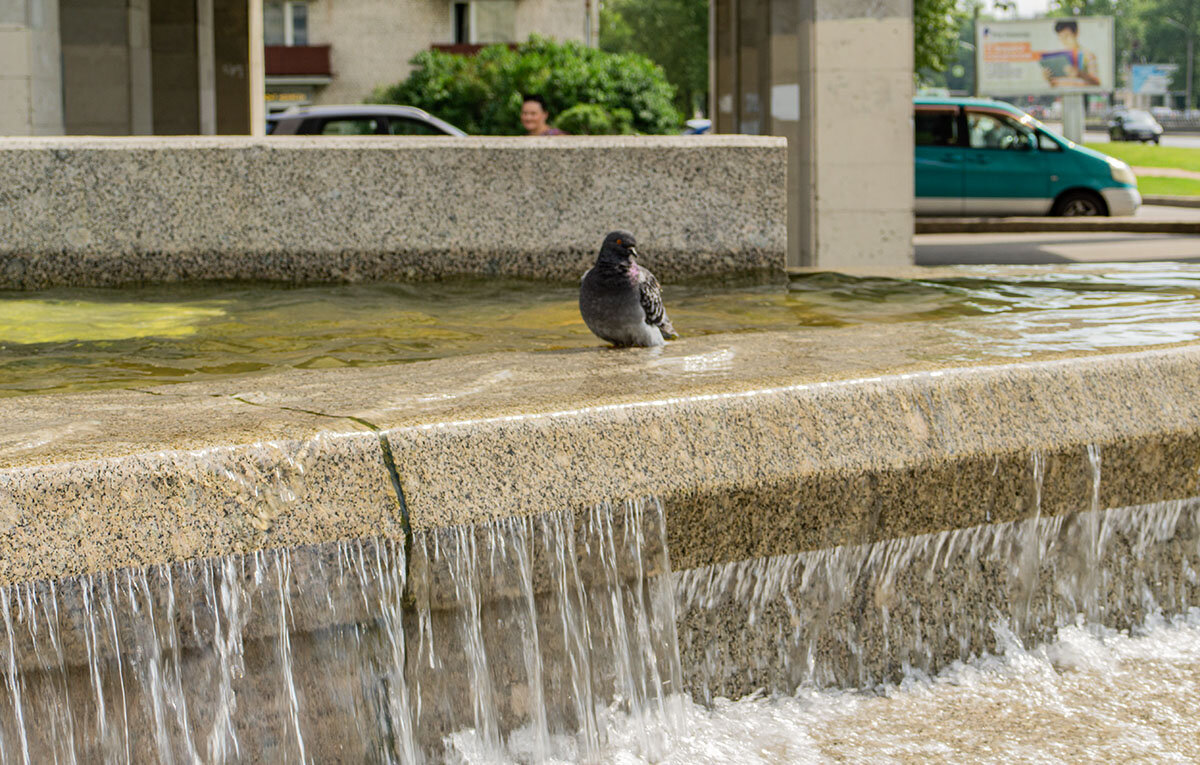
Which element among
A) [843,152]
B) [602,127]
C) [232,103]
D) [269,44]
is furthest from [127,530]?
[269,44]

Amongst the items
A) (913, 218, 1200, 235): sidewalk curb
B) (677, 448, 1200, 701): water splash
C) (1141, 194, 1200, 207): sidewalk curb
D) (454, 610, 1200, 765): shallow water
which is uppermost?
(1141, 194, 1200, 207): sidewalk curb

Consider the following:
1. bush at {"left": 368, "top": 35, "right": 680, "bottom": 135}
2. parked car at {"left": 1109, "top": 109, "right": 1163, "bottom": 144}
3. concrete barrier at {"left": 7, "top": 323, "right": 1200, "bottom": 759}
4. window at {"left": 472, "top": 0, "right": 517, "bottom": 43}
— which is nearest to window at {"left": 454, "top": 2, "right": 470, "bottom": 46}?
window at {"left": 472, "top": 0, "right": 517, "bottom": 43}

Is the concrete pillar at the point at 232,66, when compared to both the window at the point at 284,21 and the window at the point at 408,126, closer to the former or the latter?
the window at the point at 408,126

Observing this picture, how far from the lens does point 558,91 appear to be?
32.7 m

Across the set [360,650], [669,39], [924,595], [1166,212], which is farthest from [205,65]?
[669,39]

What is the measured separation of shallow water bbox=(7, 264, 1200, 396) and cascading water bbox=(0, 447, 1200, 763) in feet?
2.50

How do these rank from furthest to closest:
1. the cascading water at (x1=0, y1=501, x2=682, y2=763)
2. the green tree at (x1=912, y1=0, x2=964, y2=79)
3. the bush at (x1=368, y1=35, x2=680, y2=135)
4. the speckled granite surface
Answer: the bush at (x1=368, y1=35, x2=680, y2=135), the green tree at (x1=912, y1=0, x2=964, y2=79), the speckled granite surface, the cascading water at (x1=0, y1=501, x2=682, y2=763)

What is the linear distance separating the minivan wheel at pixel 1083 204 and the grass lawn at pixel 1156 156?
18.7 m

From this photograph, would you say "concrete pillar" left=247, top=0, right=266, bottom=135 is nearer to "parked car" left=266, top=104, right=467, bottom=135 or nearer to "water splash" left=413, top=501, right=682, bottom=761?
"parked car" left=266, top=104, right=467, bottom=135

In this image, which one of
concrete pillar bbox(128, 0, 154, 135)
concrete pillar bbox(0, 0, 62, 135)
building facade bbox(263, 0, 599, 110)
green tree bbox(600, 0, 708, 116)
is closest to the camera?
concrete pillar bbox(0, 0, 62, 135)

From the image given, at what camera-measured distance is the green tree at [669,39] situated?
56.0 metres

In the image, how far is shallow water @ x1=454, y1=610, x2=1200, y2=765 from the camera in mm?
3199

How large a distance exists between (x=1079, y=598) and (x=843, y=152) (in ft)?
22.4

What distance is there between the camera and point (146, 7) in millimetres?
13922
